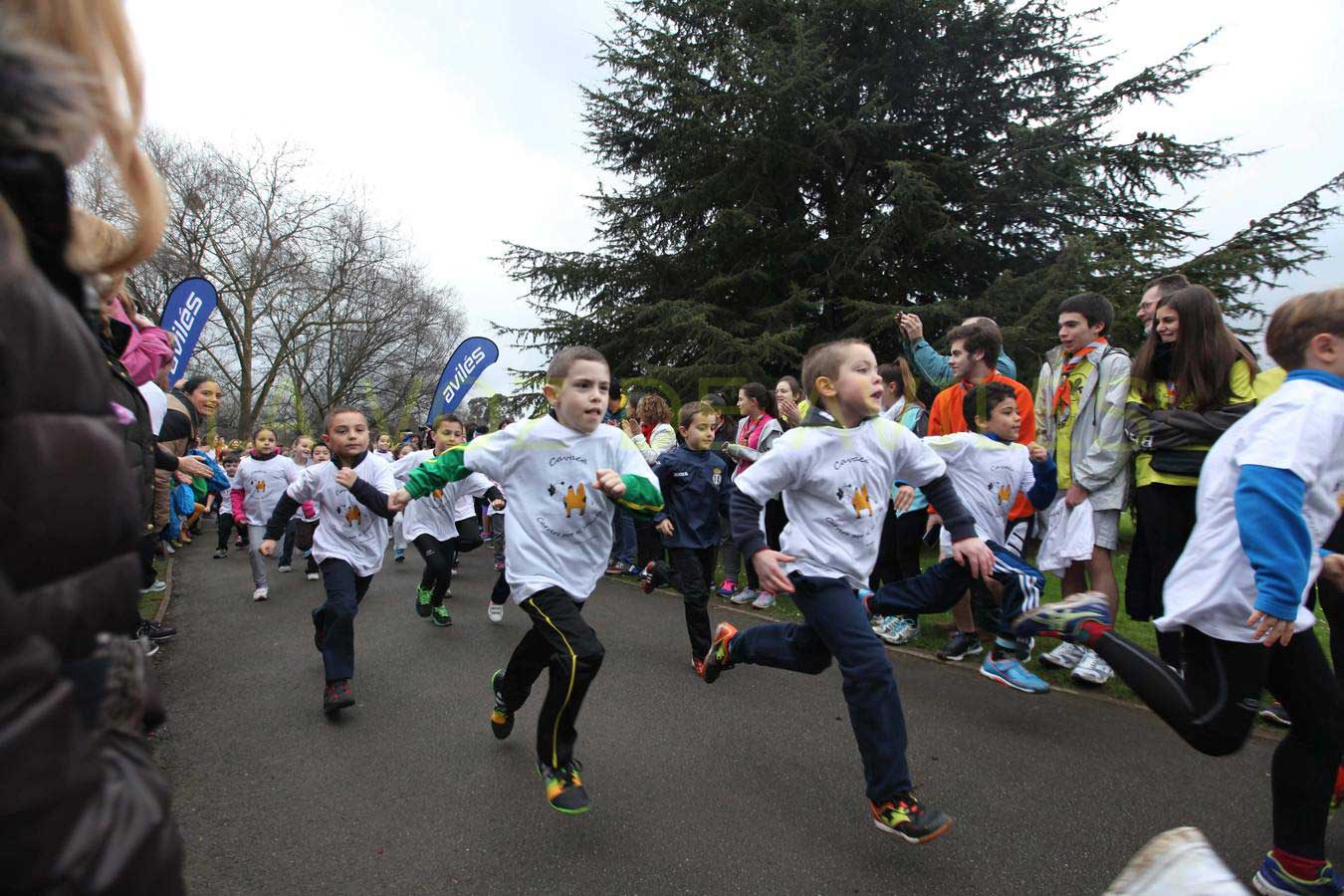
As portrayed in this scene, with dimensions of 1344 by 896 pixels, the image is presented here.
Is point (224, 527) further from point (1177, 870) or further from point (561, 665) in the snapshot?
point (1177, 870)

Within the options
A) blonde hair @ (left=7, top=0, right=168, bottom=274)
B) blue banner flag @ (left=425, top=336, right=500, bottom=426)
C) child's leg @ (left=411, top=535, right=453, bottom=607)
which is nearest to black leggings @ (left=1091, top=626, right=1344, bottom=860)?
blonde hair @ (left=7, top=0, right=168, bottom=274)

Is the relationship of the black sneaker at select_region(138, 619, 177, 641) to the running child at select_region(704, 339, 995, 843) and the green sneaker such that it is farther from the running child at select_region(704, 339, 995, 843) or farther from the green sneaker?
the running child at select_region(704, 339, 995, 843)

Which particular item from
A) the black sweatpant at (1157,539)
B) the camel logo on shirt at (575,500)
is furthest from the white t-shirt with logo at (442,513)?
the black sweatpant at (1157,539)

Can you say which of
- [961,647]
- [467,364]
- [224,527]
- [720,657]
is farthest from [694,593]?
[467,364]

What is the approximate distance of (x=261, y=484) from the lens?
9.88 metres

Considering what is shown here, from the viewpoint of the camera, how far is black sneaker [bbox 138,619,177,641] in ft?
20.7

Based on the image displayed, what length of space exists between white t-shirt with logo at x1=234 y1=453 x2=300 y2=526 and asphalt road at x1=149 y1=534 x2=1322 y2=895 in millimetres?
4679

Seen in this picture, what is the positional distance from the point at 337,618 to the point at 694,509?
112 inches

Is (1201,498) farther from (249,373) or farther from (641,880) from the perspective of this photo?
(249,373)

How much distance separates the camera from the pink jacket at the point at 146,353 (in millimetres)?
4254

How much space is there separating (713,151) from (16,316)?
14705 millimetres

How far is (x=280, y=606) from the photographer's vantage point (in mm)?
7824

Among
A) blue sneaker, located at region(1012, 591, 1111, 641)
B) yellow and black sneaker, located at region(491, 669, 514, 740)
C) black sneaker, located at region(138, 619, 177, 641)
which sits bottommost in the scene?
black sneaker, located at region(138, 619, 177, 641)

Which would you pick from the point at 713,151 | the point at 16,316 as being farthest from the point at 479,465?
the point at 713,151
